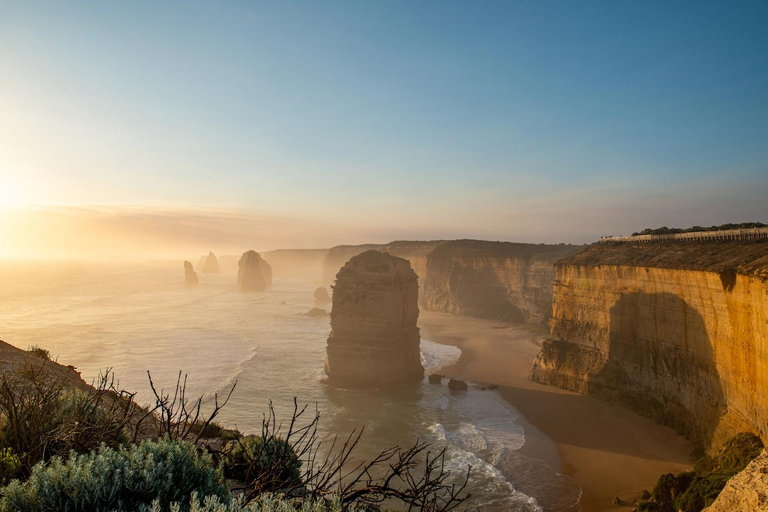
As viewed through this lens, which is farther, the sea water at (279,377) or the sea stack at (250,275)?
the sea stack at (250,275)

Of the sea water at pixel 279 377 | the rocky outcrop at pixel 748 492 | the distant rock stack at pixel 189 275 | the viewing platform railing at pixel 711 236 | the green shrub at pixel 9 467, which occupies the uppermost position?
the viewing platform railing at pixel 711 236

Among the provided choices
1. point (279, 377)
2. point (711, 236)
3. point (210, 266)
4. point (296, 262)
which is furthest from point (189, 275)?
point (711, 236)

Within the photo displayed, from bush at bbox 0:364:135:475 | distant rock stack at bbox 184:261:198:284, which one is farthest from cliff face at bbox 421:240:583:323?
distant rock stack at bbox 184:261:198:284

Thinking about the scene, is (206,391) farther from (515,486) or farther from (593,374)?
(593,374)

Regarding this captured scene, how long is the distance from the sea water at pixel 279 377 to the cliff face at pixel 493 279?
19327 mm

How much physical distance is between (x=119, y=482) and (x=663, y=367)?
2588 centimetres

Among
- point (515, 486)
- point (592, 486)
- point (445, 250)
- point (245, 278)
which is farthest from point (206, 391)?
point (245, 278)

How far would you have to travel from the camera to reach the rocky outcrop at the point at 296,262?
610ft

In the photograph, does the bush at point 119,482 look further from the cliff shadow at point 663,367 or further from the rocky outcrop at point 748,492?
the cliff shadow at point 663,367

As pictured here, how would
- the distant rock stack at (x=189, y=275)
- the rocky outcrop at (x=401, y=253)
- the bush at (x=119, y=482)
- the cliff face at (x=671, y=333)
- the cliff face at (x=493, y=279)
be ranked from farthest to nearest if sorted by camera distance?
the distant rock stack at (x=189, y=275) → the rocky outcrop at (x=401, y=253) → the cliff face at (x=493, y=279) → the cliff face at (x=671, y=333) → the bush at (x=119, y=482)

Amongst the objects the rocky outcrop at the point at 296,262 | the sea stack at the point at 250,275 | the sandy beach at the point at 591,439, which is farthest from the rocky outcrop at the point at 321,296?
the rocky outcrop at the point at 296,262

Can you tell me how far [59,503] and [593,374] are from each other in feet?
99.9

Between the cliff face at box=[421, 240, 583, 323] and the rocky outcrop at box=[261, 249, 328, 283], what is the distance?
115717mm

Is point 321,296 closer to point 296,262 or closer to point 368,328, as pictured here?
point 368,328
